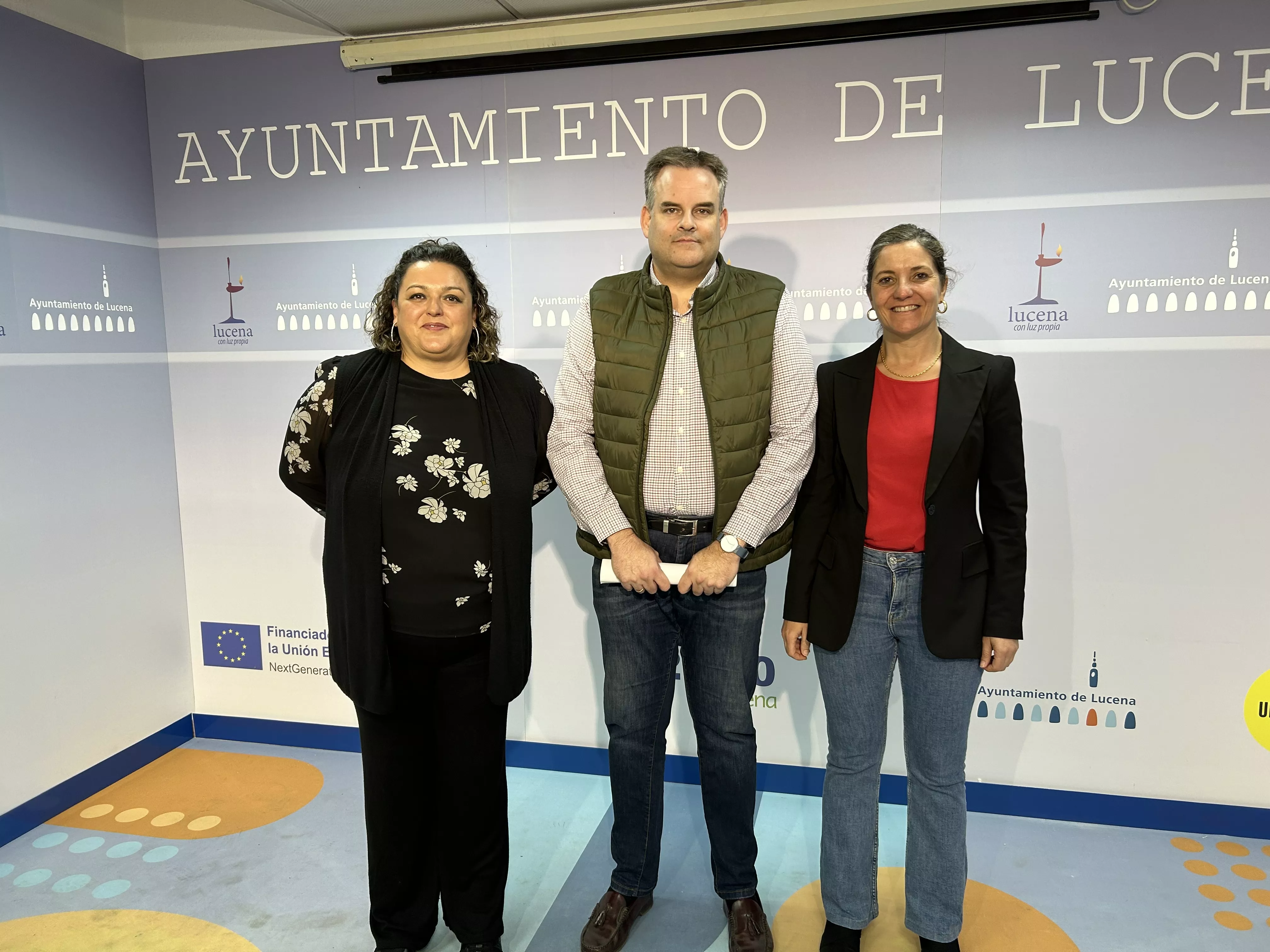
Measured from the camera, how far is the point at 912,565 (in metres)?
1.91

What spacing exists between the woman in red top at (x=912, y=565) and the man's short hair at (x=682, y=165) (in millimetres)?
407

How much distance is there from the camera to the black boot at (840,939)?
2.08m

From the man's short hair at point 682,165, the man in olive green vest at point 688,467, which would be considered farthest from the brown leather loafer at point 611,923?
the man's short hair at point 682,165

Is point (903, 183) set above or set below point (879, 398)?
above

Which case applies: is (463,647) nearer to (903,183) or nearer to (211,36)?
(903,183)

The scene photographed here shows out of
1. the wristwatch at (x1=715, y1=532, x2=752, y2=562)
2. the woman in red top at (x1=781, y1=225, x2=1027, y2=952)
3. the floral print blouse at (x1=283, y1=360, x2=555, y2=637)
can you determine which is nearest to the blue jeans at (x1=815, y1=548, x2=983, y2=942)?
the woman in red top at (x1=781, y1=225, x2=1027, y2=952)

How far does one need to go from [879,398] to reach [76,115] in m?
2.95

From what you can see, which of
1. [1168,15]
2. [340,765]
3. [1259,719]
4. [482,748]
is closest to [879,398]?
[482,748]

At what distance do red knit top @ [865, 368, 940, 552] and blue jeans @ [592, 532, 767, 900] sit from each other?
348 mm

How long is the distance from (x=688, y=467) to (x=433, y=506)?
1.97 feet

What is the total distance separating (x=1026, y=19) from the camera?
8.31 ft

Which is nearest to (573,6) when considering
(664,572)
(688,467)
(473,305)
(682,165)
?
(682,165)

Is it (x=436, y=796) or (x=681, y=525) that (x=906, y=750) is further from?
(x=436, y=796)

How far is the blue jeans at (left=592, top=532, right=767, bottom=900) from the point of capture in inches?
81.7
